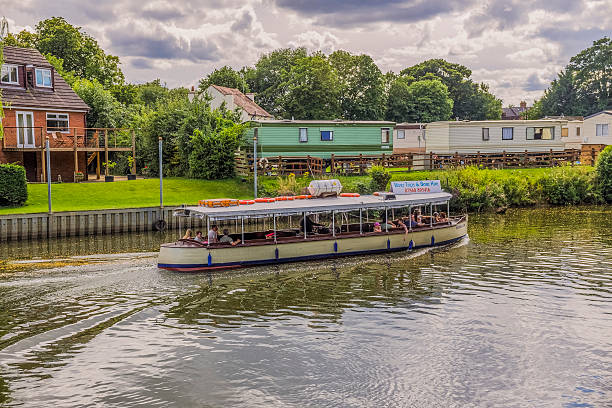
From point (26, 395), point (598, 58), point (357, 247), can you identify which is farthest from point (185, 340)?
point (598, 58)

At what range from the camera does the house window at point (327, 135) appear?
5466cm

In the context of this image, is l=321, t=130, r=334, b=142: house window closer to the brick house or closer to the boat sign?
the brick house

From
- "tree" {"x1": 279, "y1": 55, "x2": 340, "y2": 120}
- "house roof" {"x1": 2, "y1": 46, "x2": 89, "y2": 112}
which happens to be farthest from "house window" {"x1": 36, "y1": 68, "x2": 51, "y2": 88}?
"tree" {"x1": 279, "y1": 55, "x2": 340, "y2": 120}

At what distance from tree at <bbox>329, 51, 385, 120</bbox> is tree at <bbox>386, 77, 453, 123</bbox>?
19.2 ft

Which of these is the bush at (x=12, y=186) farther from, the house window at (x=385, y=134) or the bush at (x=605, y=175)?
the bush at (x=605, y=175)

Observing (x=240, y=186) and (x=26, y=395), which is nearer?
(x=26, y=395)

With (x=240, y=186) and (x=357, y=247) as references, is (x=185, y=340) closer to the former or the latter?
(x=357, y=247)

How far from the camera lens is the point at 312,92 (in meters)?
76.6

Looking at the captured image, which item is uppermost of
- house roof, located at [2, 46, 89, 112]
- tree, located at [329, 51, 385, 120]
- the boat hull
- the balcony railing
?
tree, located at [329, 51, 385, 120]

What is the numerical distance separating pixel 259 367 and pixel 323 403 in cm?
253

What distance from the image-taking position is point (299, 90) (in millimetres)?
77188

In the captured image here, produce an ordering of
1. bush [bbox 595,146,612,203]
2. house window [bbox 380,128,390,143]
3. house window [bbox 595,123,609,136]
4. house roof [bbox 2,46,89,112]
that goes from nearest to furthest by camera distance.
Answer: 1. house roof [bbox 2,46,89,112]
2. bush [bbox 595,146,612,203]
3. house window [bbox 380,128,390,143]
4. house window [bbox 595,123,609,136]

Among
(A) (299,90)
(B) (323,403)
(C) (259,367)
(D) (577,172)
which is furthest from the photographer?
(A) (299,90)

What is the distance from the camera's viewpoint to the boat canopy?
86.4 feet
